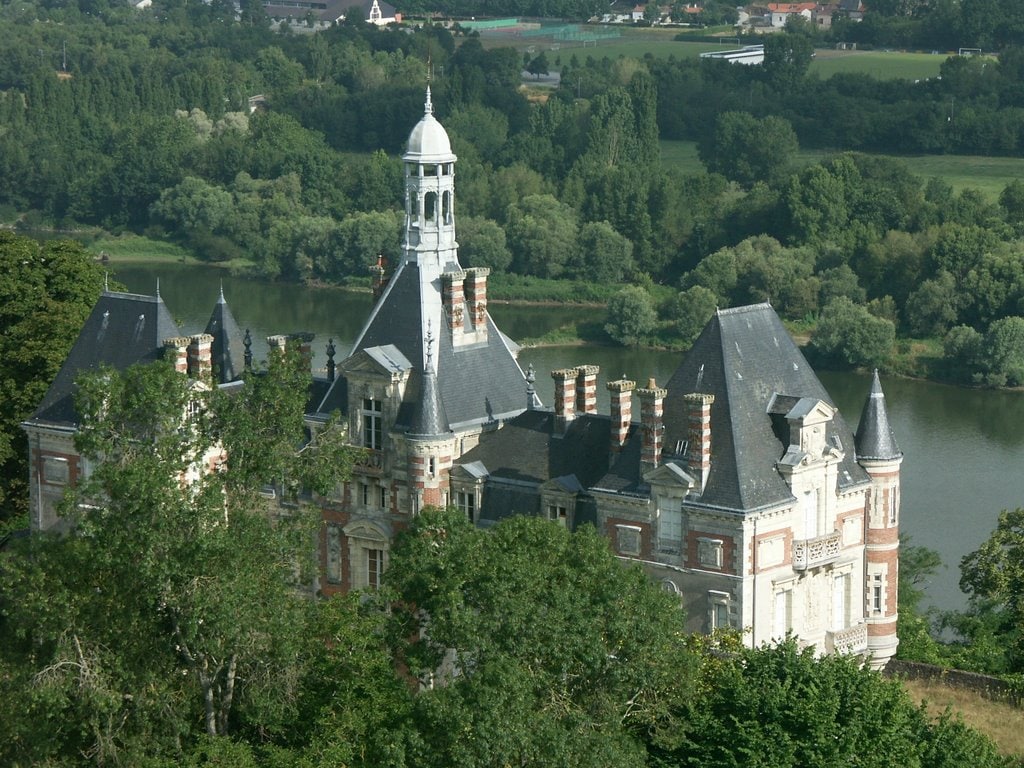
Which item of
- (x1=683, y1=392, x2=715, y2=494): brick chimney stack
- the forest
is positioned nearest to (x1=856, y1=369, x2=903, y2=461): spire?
(x1=683, y1=392, x2=715, y2=494): brick chimney stack

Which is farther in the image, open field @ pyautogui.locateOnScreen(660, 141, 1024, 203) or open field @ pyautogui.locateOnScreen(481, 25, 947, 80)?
open field @ pyautogui.locateOnScreen(481, 25, 947, 80)

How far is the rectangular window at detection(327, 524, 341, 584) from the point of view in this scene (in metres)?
48.2

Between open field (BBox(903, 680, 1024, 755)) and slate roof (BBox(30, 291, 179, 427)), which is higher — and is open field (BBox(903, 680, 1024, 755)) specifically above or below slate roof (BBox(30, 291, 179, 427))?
below

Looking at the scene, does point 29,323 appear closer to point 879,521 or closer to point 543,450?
point 543,450

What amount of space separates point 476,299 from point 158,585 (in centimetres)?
1324

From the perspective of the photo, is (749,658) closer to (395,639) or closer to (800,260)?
(395,639)

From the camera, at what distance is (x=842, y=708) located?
40.0 meters

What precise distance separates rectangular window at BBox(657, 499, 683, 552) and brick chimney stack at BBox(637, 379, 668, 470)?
78 cm

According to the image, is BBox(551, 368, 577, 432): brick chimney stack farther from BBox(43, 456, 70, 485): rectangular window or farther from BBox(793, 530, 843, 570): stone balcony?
BBox(43, 456, 70, 485): rectangular window

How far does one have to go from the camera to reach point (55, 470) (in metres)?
51.7

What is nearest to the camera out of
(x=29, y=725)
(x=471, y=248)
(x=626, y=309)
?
(x=29, y=725)

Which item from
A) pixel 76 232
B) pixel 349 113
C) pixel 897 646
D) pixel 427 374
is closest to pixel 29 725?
pixel 427 374

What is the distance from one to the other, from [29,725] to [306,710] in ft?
14.7

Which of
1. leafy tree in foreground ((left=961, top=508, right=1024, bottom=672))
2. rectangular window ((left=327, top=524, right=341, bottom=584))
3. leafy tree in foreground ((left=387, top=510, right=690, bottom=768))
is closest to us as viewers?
leafy tree in foreground ((left=387, top=510, right=690, bottom=768))
